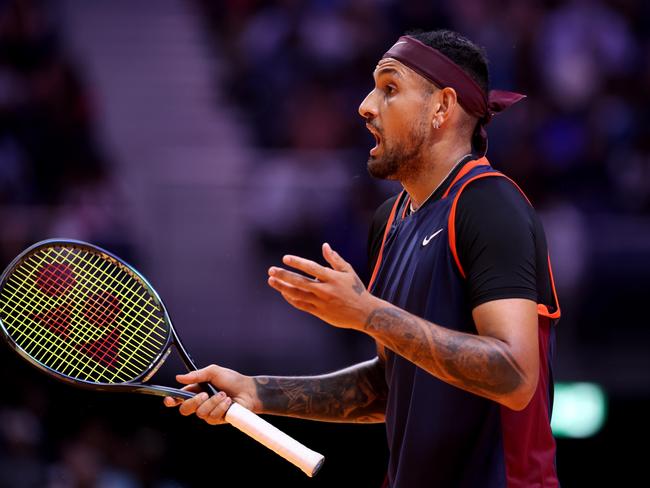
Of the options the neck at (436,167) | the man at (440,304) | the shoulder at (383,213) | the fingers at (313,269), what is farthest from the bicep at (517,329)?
the shoulder at (383,213)

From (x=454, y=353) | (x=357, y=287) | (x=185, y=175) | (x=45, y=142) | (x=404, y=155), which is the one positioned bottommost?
(x=45, y=142)

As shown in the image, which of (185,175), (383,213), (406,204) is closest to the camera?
(406,204)

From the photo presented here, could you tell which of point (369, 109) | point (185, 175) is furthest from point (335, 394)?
point (185, 175)

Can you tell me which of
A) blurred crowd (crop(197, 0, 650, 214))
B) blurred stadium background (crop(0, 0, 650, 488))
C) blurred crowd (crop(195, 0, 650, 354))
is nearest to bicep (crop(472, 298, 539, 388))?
blurred stadium background (crop(0, 0, 650, 488))

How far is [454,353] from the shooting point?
2508 millimetres

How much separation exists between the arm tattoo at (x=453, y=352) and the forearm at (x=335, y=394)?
0.69m

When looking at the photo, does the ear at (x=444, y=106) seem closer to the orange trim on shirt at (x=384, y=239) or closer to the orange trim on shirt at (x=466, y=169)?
the orange trim on shirt at (x=466, y=169)

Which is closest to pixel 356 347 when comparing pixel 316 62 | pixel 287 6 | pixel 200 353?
pixel 200 353

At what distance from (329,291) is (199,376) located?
28.8 inches

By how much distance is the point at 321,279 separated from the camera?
2475 millimetres

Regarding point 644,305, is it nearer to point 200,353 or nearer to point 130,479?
point 200,353

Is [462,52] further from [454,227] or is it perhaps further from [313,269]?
[313,269]

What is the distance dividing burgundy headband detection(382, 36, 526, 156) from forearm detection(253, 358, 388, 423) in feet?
2.55

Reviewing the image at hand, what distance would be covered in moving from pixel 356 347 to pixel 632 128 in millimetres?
2657
